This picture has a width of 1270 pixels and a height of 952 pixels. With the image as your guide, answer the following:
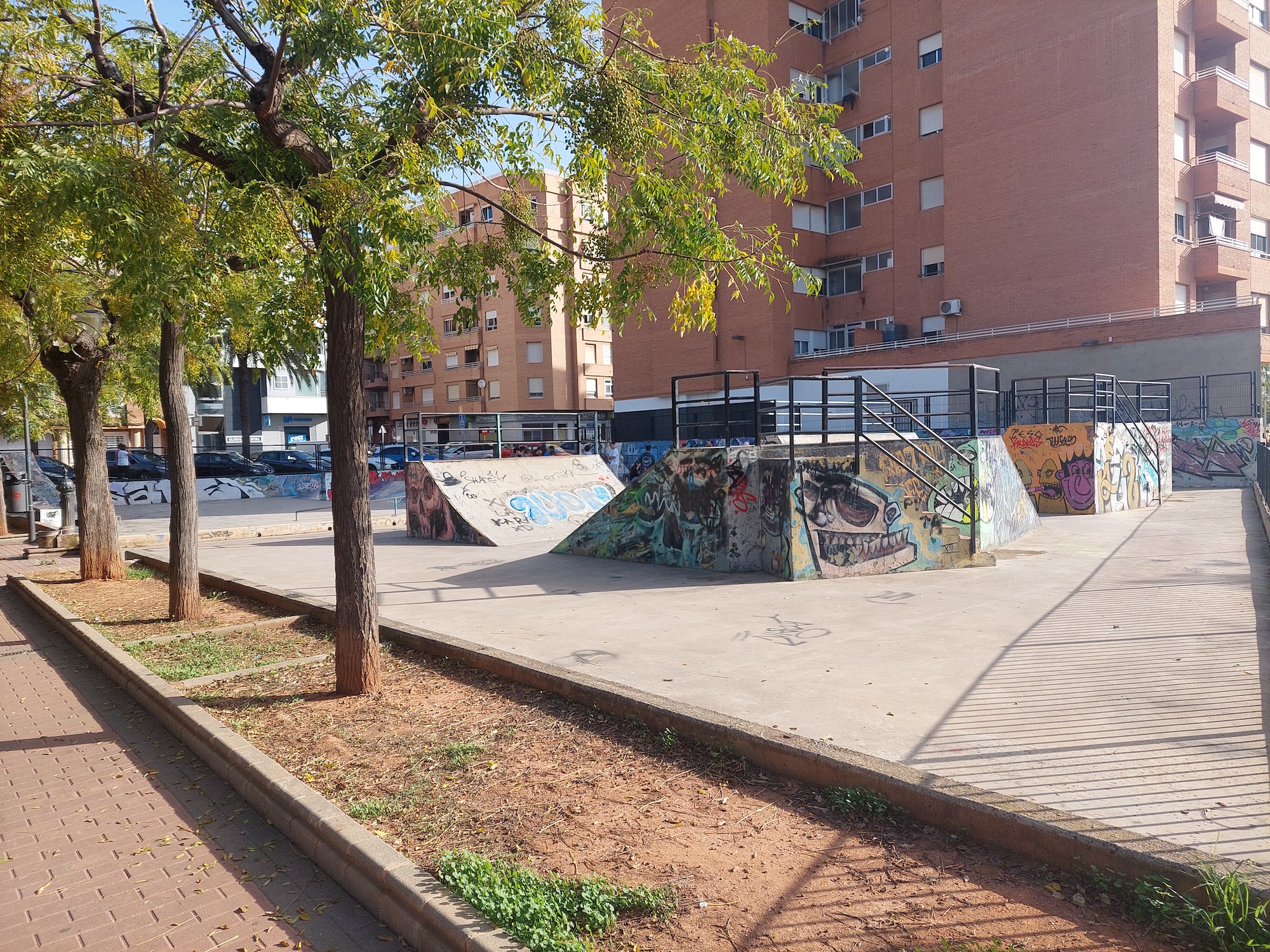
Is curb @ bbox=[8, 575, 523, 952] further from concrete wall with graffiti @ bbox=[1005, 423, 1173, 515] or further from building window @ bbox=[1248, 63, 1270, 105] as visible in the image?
building window @ bbox=[1248, 63, 1270, 105]

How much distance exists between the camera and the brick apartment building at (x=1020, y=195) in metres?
27.6

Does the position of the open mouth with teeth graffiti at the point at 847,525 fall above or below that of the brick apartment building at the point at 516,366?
below

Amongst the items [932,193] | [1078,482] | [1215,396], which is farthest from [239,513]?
[1215,396]

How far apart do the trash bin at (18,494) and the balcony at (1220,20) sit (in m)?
38.7

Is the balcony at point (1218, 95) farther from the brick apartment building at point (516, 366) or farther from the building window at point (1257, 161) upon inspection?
the brick apartment building at point (516, 366)

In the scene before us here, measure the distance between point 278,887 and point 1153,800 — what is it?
3.87 m

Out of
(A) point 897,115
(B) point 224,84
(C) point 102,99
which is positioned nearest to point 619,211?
(B) point 224,84

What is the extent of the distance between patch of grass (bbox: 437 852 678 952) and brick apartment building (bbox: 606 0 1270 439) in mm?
27394

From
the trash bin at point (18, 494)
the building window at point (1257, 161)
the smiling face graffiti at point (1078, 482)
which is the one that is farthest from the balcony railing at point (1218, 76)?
the trash bin at point (18, 494)

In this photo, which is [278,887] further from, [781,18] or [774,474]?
[781,18]

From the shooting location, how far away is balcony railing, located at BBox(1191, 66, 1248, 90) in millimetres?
28875

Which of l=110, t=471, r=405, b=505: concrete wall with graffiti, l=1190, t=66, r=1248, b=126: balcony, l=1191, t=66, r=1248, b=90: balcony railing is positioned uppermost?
l=1191, t=66, r=1248, b=90: balcony railing

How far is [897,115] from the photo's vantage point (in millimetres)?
35188

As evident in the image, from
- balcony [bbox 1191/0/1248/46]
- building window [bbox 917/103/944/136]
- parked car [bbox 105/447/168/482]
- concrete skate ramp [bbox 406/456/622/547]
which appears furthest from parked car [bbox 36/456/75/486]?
balcony [bbox 1191/0/1248/46]
